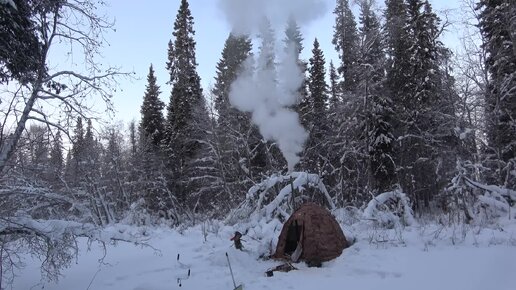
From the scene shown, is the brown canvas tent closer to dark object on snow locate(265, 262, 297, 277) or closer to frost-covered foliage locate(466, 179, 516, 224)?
dark object on snow locate(265, 262, 297, 277)

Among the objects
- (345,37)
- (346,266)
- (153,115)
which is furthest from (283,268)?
(153,115)

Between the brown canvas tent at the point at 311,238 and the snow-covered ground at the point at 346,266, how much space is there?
0.72ft

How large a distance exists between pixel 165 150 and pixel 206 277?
26.8m

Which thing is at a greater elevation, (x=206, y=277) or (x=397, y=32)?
(x=397, y=32)

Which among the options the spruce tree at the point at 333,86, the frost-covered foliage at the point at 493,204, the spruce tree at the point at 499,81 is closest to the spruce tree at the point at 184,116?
the spruce tree at the point at 333,86

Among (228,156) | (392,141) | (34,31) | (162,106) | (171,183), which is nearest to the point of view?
(34,31)

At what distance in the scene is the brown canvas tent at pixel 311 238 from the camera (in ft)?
30.5

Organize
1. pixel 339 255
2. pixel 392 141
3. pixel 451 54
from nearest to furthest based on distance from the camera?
pixel 339 255
pixel 451 54
pixel 392 141

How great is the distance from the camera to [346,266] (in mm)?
8758

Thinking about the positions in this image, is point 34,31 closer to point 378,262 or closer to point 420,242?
point 378,262

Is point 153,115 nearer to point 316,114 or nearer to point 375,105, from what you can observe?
point 316,114

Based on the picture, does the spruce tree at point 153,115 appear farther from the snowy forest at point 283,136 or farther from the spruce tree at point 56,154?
the spruce tree at point 56,154

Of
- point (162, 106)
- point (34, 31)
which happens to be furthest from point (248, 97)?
point (162, 106)

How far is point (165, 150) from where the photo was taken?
3444 centimetres
